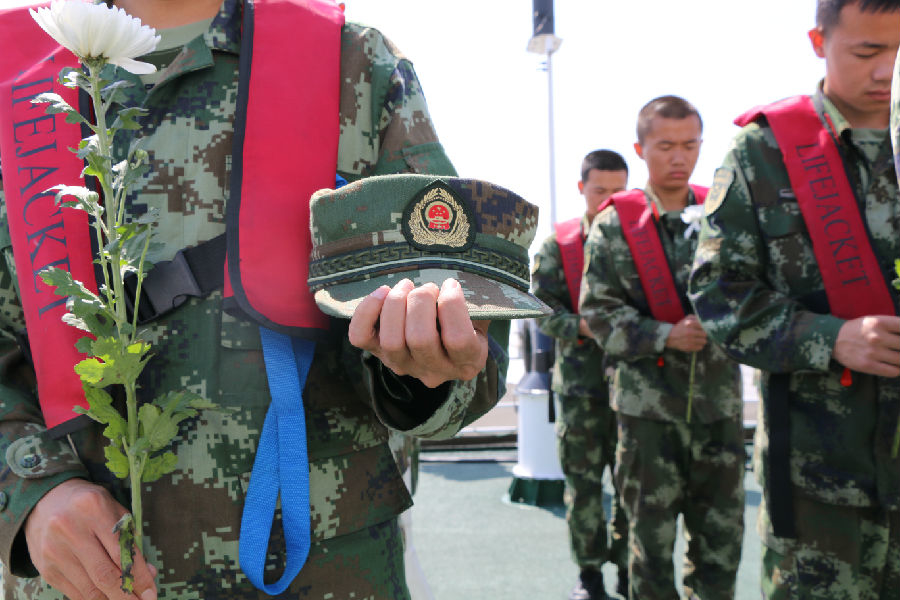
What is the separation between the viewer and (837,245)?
1.87 meters

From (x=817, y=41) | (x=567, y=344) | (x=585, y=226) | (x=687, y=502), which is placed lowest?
(x=687, y=502)

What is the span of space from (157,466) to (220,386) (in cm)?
15

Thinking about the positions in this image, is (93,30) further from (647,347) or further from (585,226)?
(585,226)

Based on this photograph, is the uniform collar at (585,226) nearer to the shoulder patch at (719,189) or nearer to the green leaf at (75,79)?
the shoulder patch at (719,189)

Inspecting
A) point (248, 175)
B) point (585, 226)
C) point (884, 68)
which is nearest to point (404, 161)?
point (248, 175)

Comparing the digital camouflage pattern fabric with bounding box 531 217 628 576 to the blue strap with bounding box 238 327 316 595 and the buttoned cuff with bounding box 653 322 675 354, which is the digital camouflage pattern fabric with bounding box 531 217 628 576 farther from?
the blue strap with bounding box 238 327 316 595

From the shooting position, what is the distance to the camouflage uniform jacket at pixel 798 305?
1.79m

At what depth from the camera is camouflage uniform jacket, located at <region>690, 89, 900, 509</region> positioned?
179cm

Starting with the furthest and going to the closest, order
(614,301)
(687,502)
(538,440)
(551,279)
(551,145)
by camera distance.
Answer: (551,145)
(538,440)
(551,279)
(614,301)
(687,502)

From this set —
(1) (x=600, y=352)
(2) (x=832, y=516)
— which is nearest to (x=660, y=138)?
(1) (x=600, y=352)

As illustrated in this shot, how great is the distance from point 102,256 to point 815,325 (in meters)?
1.64

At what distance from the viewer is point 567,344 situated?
4.41 meters

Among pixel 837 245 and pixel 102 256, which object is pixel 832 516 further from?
pixel 102 256

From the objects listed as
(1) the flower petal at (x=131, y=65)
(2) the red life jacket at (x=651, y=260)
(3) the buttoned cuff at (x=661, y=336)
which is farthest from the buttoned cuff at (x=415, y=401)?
(2) the red life jacket at (x=651, y=260)
